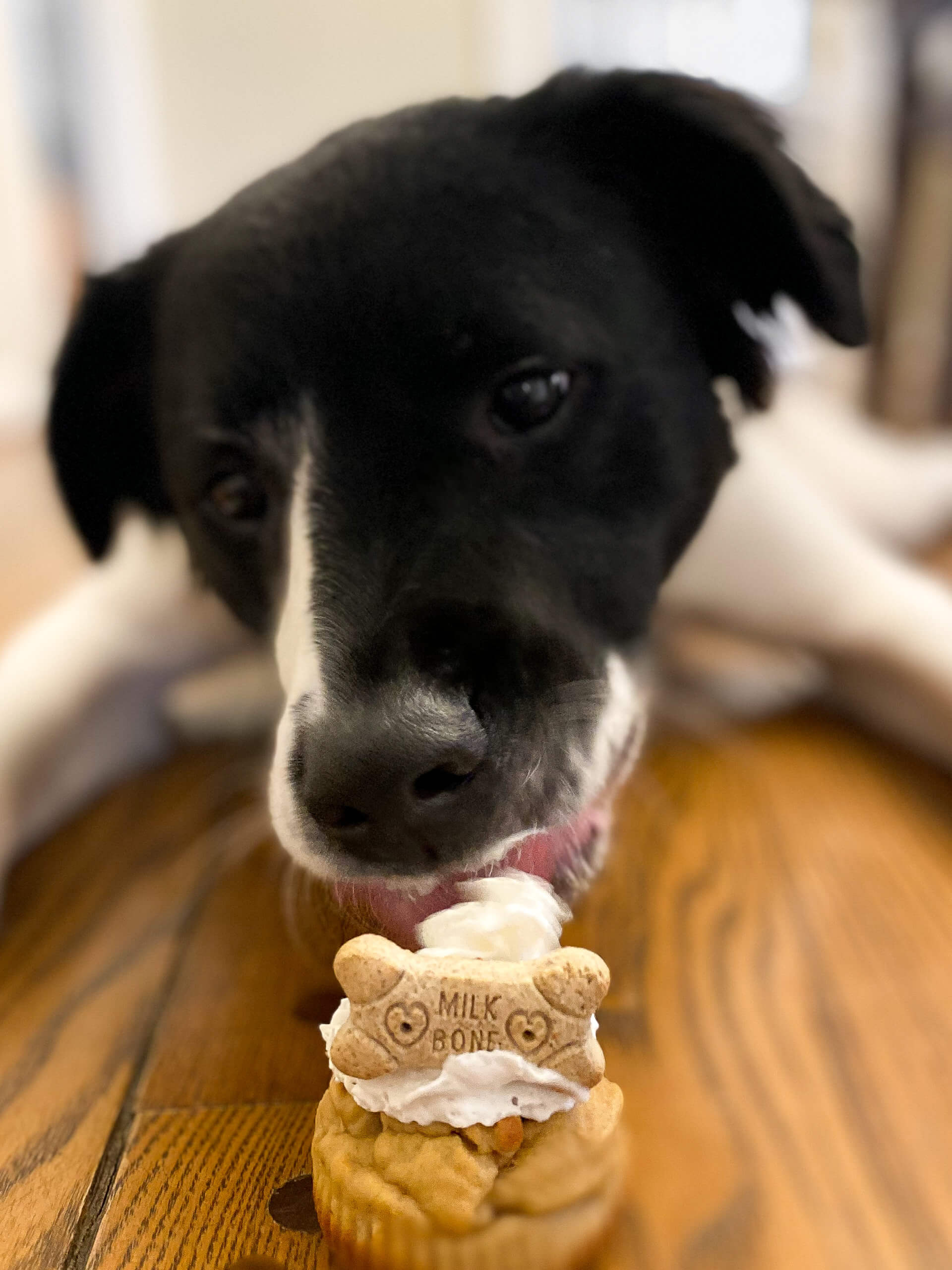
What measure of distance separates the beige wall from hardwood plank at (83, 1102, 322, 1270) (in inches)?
144

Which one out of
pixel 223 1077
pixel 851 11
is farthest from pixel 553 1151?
pixel 851 11

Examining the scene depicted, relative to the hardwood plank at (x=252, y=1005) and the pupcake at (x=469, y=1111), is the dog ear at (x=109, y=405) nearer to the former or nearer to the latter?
the hardwood plank at (x=252, y=1005)

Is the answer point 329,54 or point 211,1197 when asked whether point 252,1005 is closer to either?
point 211,1197

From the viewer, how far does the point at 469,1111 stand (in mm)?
475

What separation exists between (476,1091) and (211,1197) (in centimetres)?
17

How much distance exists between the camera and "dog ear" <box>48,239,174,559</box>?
3.50 feet

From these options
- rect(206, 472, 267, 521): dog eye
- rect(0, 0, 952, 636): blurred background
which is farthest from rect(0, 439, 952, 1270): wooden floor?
rect(0, 0, 952, 636): blurred background

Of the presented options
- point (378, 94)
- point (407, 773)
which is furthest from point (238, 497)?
point (378, 94)

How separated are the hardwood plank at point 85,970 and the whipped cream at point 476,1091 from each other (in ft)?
0.72

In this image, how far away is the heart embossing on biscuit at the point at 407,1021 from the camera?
0.47m

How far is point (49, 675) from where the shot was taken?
111cm

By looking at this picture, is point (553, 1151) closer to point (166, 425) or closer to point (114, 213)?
point (166, 425)

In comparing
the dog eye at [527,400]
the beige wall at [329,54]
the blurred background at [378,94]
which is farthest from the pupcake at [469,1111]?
the beige wall at [329,54]

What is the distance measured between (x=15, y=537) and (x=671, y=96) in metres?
1.97
